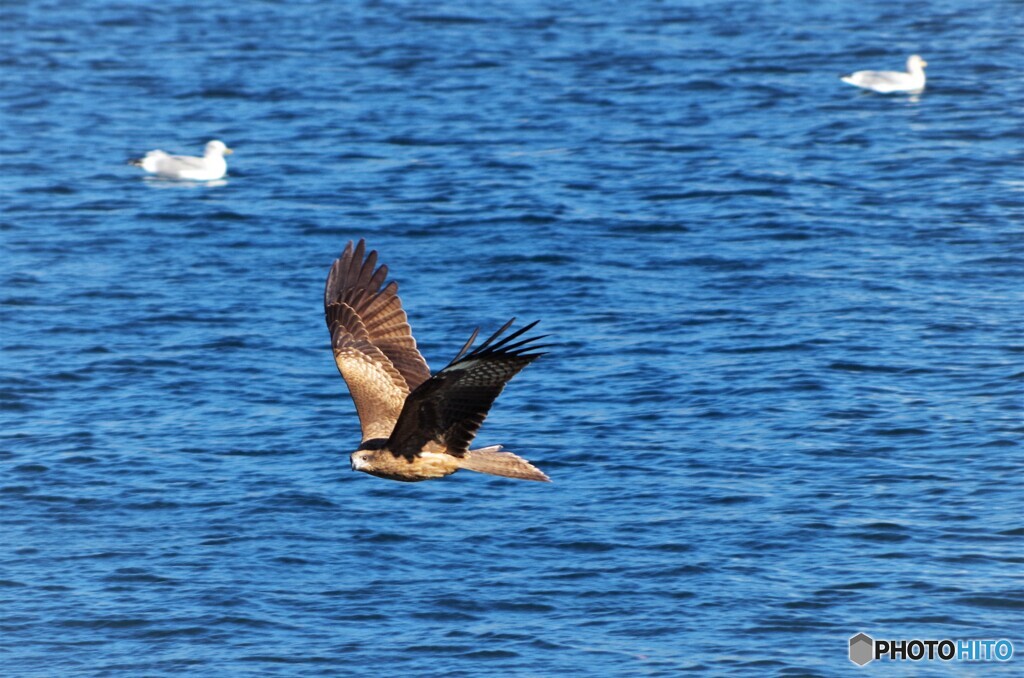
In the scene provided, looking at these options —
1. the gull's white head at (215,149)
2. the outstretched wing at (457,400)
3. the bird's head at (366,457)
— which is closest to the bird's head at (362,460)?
the bird's head at (366,457)

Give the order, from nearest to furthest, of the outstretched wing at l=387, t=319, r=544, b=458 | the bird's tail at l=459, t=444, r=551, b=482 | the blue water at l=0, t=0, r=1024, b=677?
1. the outstretched wing at l=387, t=319, r=544, b=458
2. the bird's tail at l=459, t=444, r=551, b=482
3. the blue water at l=0, t=0, r=1024, b=677

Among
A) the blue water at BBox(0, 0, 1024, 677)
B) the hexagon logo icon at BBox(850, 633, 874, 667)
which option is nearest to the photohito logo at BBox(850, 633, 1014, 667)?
the hexagon logo icon at BBox(850, 633, 874, 667)

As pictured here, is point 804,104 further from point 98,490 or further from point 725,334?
point 98,490

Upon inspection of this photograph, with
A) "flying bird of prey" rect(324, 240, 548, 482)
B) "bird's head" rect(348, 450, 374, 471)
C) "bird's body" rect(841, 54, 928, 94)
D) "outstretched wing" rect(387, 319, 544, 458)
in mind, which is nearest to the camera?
"outstretched wing" rect(387, 319, 544, 458)

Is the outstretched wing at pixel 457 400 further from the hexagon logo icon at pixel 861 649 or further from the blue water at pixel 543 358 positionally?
the hexagon logo icon at pixel 861 649

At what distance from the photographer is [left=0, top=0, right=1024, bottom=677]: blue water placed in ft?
34.5

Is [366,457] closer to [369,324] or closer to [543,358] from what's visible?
[369,324]

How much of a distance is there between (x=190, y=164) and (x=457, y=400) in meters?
13.6

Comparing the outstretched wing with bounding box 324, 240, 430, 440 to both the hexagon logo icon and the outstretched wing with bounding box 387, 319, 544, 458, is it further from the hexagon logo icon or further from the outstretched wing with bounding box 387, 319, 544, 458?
the hexagon logo icon

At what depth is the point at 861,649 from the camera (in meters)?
9.93

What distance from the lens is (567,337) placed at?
15.3 meters

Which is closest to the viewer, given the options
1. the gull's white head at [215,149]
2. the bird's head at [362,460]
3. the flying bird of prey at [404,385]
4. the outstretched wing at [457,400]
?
the outstretched wing at [457,400]

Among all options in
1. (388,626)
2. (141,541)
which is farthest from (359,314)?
(141,541)

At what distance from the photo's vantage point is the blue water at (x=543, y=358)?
34.5ft
